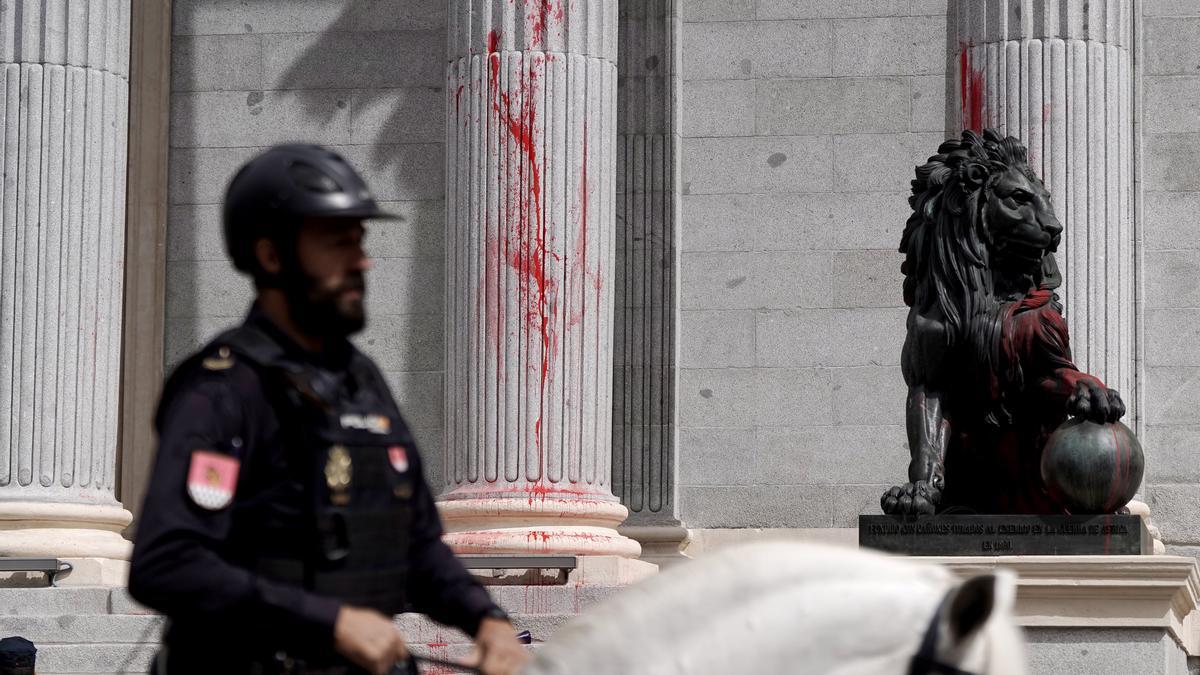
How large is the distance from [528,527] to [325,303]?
1209 cm

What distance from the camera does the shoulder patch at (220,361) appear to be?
393cm

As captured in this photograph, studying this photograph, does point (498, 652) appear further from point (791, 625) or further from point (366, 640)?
point (791, 625)

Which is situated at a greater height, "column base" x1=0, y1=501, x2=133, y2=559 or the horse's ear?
the horse's ear

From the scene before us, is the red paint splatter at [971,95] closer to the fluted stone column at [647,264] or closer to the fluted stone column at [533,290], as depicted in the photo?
the fluted stone column at [533,290]

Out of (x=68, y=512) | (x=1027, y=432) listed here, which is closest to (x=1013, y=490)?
(x=1027, y=432)

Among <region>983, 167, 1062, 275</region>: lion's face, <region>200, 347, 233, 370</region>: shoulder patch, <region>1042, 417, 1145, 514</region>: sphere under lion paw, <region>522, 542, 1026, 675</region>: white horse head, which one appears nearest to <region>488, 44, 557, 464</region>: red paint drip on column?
<region>983, 167, 1062, 275</region>: lion's face

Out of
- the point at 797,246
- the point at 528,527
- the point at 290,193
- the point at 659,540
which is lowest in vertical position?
the point at 659,540

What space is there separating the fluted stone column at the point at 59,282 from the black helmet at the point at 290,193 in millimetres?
12974

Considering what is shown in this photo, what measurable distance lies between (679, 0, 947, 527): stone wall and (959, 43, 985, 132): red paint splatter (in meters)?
3.66

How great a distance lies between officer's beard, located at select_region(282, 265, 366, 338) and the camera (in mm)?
3979

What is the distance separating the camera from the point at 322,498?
155 inches

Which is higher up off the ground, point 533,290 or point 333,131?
point 333,131

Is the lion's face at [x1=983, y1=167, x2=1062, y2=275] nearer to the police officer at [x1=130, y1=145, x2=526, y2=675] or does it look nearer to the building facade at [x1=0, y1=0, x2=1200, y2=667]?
the building facade at [x1=0, y1=0, x2=1200, y2=667]

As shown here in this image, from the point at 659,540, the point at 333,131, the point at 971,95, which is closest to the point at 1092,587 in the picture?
the point at 971,95
